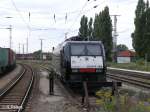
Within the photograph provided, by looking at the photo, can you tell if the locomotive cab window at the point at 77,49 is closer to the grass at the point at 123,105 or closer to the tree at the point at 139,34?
the grass at the point at 123,105

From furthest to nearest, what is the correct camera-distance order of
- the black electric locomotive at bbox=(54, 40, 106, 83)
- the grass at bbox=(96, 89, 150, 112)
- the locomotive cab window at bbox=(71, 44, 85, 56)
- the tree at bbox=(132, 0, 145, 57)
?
the tree at bbox=(132, 0, 145, 57)
the locomotive cab window at bbox=(71, 44, 85, 56)
the black electric locomotive at bbox=(54, 40, 106, 83)
the grass at bbox=(96, 89, 150, 112)

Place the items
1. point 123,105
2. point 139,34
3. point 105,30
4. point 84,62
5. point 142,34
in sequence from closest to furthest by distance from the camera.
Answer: point 123,105 < point 84,62 < point 142,34 < point 139,34 < point 105,30

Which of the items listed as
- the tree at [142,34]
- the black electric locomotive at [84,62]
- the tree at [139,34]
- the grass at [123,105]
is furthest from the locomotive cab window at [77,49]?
the tree at [139,34]

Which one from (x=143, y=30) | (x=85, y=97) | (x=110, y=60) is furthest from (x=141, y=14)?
(x=85, y=97)

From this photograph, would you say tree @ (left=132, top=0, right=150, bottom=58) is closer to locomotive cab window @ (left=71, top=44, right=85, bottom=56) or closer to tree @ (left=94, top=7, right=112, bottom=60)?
tree @ (left=94, top=7, right=112, bottom=60)

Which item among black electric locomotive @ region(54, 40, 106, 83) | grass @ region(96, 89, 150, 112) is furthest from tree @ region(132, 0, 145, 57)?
grass @ region(96, 89, 150, 112)

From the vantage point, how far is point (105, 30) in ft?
261

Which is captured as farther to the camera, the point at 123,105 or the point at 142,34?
the point at 142,34

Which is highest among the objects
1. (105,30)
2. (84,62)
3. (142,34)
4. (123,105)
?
(105,30)

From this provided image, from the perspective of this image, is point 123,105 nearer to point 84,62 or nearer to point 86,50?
point 84,62

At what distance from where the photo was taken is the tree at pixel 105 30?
78281 mm

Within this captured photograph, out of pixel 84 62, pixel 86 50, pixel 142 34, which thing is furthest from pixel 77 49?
pixel 142 34

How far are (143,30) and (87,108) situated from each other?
55154 mm

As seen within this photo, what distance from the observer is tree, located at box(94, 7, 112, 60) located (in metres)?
78.3
